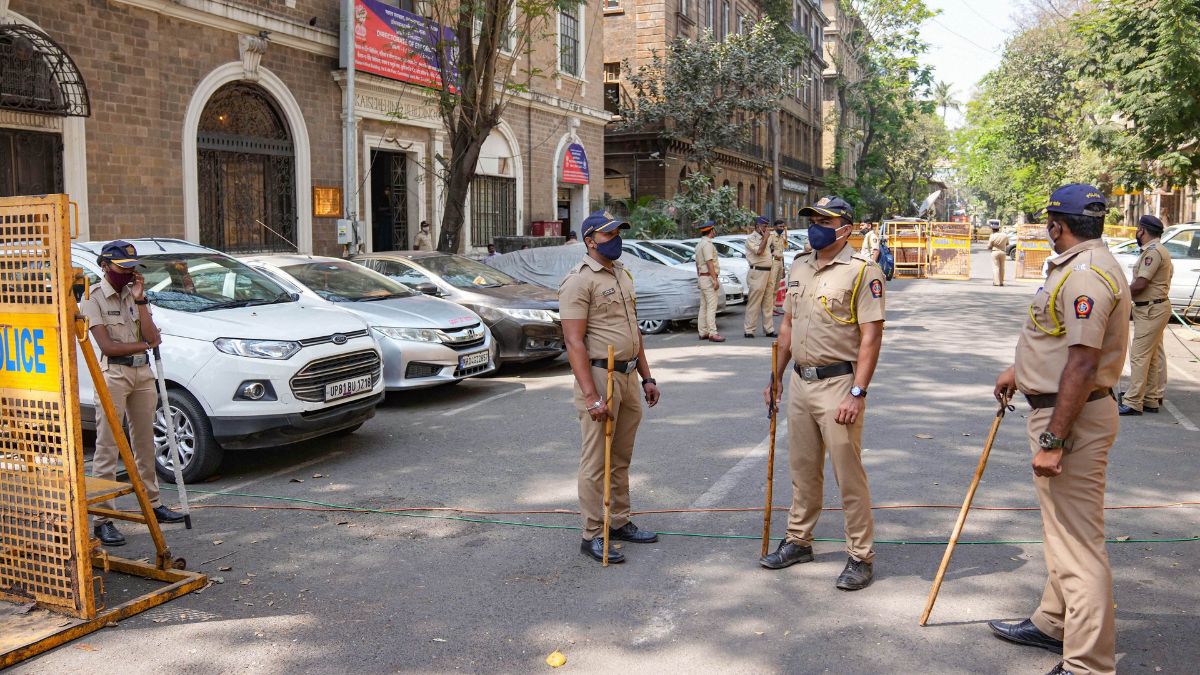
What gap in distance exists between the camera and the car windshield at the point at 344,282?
33.0 ft

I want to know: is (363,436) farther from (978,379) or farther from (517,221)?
(517,221)

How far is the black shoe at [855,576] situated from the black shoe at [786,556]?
283mm

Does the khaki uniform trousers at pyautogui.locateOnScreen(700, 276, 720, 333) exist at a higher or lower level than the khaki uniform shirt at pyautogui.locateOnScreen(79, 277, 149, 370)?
lower

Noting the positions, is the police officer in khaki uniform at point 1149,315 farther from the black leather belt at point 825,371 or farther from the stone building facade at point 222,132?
the stone building facade at point 222,132

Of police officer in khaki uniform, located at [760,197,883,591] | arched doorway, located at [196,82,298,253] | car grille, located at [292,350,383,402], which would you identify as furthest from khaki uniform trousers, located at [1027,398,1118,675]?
arched doorway, located at [196,82,298,253]

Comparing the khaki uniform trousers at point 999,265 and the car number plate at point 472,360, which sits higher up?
the khaki uniform trousers at point 999,265

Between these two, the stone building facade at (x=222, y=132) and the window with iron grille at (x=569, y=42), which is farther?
the window with iron grille at (x=569, y=42)

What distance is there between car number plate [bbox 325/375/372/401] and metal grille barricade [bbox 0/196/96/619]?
2.83m

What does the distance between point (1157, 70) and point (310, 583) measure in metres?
16.5

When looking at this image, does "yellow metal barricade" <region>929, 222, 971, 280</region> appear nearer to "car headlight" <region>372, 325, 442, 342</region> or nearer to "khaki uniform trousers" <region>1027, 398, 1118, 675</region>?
"car headlight" <region>372, 325, 442, 342</region>

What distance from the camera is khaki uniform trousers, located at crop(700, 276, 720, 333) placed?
14.6 m

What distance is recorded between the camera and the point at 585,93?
1081 inches

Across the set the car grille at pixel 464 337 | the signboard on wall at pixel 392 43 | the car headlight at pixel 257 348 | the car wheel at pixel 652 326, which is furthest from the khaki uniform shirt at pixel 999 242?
the car headlight at pixel 257 348

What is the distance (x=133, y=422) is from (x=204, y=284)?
235 centimetres
